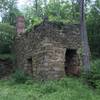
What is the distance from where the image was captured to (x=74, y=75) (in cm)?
1449

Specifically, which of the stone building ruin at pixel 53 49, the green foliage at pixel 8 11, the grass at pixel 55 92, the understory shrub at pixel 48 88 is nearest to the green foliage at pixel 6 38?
the stone building ruin at pixel 53 49

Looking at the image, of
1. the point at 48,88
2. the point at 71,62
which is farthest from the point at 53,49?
the point at 48,88

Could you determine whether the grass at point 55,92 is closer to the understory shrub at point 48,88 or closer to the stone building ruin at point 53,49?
the understory shrub at point 48,88

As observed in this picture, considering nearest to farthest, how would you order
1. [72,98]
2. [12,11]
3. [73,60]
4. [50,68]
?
[72,98]
[50,68]
[73,60]
[12,11]

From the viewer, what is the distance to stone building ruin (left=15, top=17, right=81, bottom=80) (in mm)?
13820

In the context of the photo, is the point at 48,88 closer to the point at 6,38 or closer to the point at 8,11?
the point at 6,38

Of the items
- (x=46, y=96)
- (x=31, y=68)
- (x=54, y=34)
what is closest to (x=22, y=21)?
(x=31, y=68)

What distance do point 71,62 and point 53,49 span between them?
151cm

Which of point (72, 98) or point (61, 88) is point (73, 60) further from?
point (72, 98)

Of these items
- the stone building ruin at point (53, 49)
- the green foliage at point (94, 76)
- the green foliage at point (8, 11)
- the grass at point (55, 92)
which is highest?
the green foliage at point (8, 11)

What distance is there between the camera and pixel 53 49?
13.9m

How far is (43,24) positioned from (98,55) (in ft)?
15.8

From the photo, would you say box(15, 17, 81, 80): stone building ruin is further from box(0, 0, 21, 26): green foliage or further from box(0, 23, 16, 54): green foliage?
box(0, 0, 21, 26): green foliage

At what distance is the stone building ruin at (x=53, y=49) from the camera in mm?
13820
